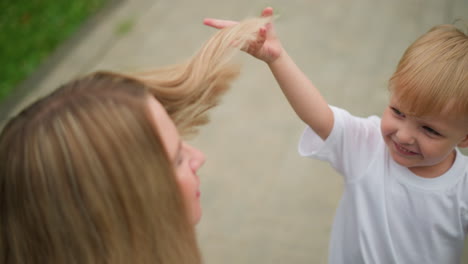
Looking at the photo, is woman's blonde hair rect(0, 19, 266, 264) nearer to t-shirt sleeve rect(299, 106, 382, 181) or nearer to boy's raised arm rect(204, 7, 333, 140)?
boy's raised arm rect(204, 7, 333, 140)

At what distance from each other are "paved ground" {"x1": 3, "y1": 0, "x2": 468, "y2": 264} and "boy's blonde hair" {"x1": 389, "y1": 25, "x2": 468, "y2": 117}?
1.48m

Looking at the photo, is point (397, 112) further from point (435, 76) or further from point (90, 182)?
point (90, 182)

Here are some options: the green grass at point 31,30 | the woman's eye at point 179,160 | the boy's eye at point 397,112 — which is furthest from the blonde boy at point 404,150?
the green grass at point 31,30

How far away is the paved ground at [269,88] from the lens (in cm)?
280

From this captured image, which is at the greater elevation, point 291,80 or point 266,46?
point 266,46

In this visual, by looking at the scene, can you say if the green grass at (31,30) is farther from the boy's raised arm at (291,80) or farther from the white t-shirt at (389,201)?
the white t-shirt at (389,201)

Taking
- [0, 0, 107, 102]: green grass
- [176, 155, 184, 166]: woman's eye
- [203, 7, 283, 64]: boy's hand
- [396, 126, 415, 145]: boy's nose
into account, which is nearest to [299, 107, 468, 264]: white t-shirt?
[396, 126, 415, 145]: boy's nose

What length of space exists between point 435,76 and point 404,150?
0.25 m

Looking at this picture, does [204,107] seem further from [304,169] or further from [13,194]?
[304,169]

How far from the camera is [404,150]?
1500 mm

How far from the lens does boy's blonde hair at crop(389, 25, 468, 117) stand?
4.55ft

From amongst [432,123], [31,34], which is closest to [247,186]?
[432,123]

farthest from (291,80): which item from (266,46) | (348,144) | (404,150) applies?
(404,150)

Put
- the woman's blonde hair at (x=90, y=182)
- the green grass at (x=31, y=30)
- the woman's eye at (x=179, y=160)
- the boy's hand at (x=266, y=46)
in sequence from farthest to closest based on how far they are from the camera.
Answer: the green grass at (x=31, y=30), the boy's hand at (x=266, y=46), the woman's eye at (x=179, y=160), the woman's blonde hair at (x=90, y=182)
